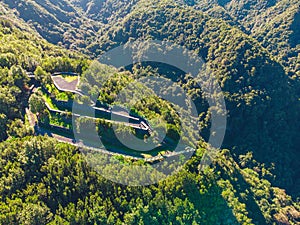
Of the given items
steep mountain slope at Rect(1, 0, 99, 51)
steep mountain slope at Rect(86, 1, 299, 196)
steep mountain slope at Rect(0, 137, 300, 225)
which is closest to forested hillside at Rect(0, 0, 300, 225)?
steep mountain slope at Rect(0, 137, 300, 225)

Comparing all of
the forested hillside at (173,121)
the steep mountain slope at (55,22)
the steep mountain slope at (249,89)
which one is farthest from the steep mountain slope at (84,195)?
the steep mountain slope at (55,22)

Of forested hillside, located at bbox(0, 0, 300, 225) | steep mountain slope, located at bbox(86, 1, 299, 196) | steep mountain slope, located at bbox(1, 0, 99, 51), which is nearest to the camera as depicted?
forested hillside, located at bbox(0, 0, 300, 225)

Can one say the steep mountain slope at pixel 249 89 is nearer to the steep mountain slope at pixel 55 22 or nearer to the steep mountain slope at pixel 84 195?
the steep mountain slope at pixel 84 195

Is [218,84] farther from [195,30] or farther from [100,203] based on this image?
[100,203]

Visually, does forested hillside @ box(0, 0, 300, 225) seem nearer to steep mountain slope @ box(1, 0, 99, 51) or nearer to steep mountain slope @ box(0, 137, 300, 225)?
steep mountain slope @ box(0, 137, 300, 225)

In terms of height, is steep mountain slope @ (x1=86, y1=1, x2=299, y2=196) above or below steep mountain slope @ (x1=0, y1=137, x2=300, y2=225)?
above

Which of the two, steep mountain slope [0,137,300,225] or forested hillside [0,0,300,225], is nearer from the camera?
steep mountain slope [0,137,300,225]

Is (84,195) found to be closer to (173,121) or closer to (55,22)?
(173,121)

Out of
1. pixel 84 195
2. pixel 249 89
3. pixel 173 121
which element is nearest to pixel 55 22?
pixel 249 89

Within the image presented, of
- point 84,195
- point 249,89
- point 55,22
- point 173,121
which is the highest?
point 249,89
